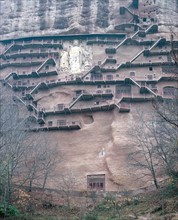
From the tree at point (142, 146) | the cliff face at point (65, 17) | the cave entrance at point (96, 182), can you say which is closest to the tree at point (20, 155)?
the cave entrance at point (96, 182)

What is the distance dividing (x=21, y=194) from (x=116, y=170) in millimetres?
11248

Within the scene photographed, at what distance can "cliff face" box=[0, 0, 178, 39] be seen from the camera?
49.9m

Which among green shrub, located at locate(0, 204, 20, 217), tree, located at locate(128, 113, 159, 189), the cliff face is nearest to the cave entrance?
tree, located at locate(128, 113, 159, 189)

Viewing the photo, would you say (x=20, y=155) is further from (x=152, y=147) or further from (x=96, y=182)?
(x=96, y=182)

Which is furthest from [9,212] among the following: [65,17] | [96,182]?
[65,17]

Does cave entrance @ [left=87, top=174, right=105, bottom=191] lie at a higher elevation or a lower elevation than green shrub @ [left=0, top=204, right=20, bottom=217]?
higher

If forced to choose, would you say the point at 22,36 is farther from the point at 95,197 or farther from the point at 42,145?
the point at 95,197

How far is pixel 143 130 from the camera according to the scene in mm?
34875

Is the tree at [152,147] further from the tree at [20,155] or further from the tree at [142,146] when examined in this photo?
the tree at [20,155]

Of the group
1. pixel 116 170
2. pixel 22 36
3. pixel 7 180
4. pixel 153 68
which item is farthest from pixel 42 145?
pixel 22 36

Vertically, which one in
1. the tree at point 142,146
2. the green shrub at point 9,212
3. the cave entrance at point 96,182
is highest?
the tree at point 142,146

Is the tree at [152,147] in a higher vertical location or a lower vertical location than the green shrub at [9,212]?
higher

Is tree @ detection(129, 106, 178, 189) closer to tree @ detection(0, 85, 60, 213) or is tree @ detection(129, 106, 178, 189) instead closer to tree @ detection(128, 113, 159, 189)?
tree @ detection(128, 113, 159, 189)

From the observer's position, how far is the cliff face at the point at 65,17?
49.9m
